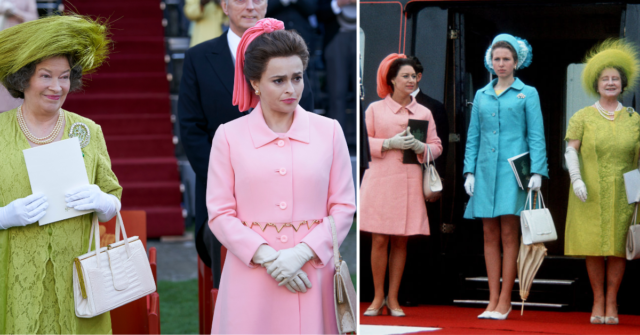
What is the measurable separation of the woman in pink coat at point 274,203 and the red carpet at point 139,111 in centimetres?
587

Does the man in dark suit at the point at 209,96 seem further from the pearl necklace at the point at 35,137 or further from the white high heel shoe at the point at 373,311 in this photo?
the white high heel shoe at the point at 373,311

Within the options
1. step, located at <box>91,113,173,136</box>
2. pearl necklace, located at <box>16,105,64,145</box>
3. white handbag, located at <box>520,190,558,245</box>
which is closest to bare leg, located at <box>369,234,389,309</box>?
white handbag, located at <box>520,190,558,245</box>

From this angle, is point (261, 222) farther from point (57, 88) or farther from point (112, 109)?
point (112, 109)

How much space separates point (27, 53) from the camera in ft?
10.3

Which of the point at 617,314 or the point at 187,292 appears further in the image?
the point at 187,292

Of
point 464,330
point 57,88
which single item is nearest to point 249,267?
point 57,88

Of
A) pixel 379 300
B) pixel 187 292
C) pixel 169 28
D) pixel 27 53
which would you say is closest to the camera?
pixel 27 53

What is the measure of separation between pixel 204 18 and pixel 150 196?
226 centimetres

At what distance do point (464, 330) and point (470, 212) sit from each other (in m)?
0.67

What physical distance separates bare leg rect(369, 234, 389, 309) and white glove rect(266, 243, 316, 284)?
65.3 inches

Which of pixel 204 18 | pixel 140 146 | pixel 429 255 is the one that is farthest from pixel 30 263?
pixel 204 18

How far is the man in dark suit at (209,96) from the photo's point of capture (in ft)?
12.7

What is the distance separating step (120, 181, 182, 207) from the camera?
8.95 m

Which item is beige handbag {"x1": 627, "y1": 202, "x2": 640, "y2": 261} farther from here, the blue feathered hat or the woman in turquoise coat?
the blue feathered hat
